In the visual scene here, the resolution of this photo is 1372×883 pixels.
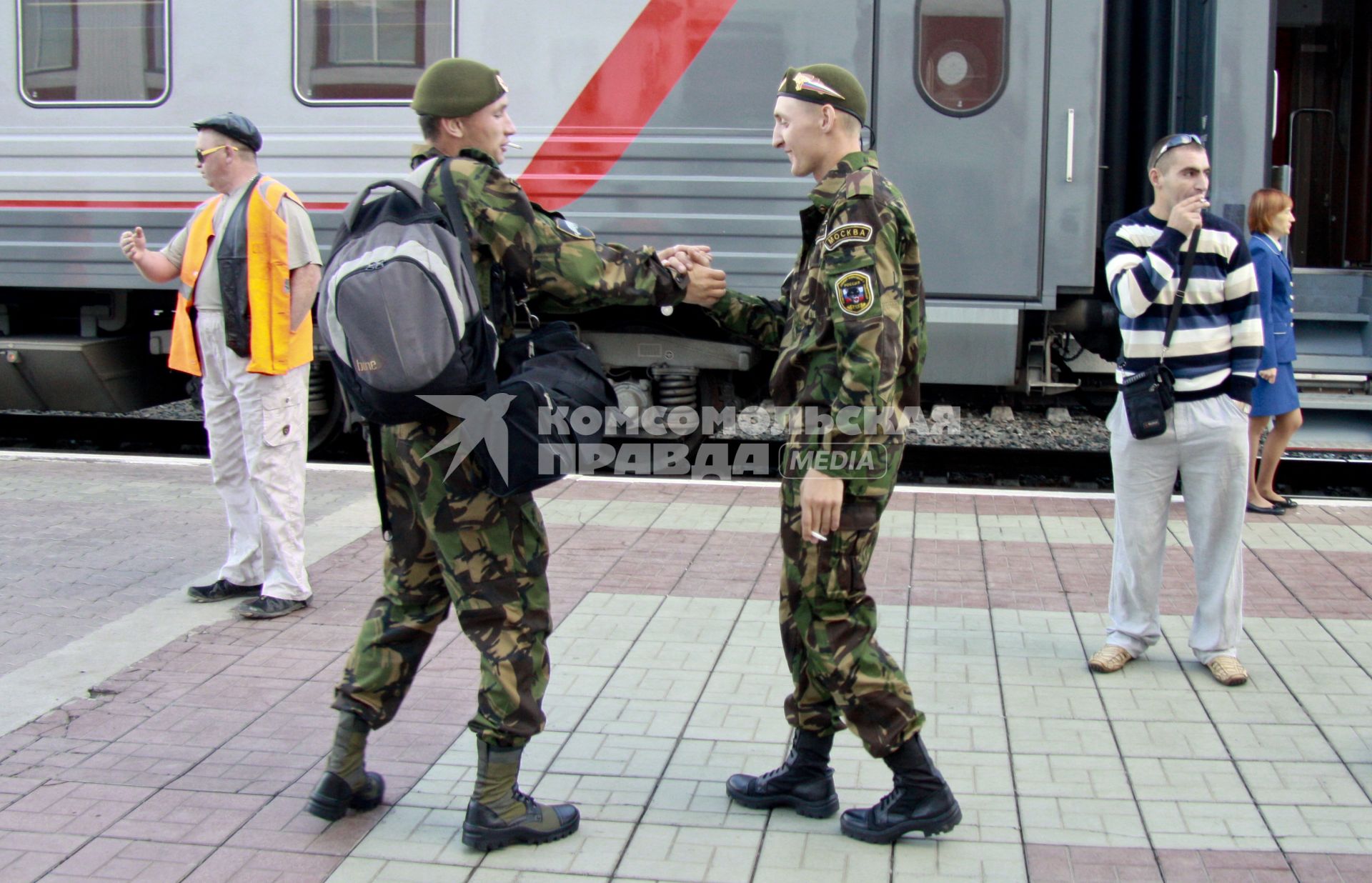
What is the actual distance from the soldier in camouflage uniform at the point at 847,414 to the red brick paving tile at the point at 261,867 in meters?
1.27

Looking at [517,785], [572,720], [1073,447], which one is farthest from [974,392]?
[517,785]

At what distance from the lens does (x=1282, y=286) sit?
6.76 metres

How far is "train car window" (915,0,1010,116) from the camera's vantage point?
24.0 feet

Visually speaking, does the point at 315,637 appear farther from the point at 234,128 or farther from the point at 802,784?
the point at 802,784

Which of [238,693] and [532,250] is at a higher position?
[532,250]

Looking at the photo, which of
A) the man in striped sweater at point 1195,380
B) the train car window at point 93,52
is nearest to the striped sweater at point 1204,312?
the man in striped sweater at point 1195,380

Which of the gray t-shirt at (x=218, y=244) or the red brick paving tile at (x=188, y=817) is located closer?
the red brick paving tile at (x=188, y=817)

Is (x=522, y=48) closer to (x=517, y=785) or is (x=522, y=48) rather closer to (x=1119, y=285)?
(x=1119, y=285)

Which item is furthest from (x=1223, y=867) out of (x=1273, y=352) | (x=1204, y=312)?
(x=1273, y=352)

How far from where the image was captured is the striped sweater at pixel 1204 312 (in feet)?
14.5

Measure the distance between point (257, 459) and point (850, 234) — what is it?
2.96 m

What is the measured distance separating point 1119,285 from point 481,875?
283cm

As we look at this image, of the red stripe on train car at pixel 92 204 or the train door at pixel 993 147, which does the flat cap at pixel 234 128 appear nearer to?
the red stripe on train car at pixel 92 204

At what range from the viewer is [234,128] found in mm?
5145
